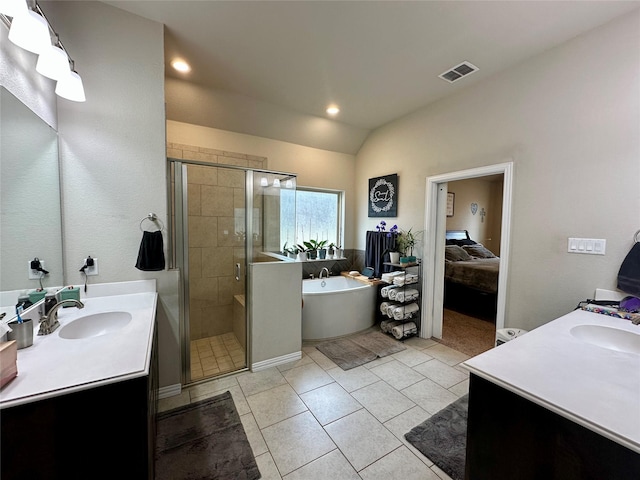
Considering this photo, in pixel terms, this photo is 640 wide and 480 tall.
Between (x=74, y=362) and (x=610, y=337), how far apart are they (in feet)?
8.85

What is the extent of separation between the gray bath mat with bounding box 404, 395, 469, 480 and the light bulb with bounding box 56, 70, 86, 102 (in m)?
3.04

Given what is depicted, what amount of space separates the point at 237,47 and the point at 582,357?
10.0 ft

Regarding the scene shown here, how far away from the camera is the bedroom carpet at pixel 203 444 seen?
1.47 meters

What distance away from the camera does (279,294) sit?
8.49 ft

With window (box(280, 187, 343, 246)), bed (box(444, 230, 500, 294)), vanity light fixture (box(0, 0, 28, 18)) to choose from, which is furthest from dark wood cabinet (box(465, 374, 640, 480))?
bed (box(444, 230, 500, 294))

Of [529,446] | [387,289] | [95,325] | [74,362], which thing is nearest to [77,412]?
[74,362]

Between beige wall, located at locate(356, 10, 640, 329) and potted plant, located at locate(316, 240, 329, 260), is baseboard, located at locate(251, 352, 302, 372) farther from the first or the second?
beige wall, located at locate(356, 10, 640, 329)

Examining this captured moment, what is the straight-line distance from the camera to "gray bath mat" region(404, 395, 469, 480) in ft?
5.03

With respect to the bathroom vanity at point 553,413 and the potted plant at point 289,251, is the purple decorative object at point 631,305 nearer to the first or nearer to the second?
the bathroom vanity at point 553,413

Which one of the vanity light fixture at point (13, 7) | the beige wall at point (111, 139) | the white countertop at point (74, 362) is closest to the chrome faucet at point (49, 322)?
the white countertop at point (74, 362)

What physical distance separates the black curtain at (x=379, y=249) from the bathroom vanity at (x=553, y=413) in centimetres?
242

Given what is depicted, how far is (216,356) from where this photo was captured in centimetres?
283

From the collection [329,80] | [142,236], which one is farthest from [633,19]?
[142,236]

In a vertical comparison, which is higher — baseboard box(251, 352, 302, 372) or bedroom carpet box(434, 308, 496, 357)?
baseboard box(251, 352, 302, 372)
